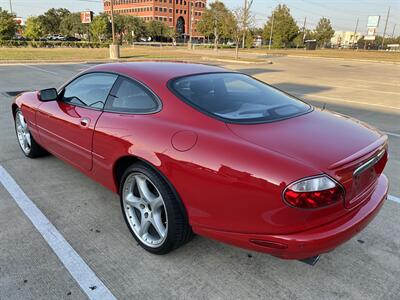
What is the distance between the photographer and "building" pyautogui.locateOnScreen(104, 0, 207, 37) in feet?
379

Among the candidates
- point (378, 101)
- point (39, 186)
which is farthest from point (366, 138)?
point (378, 101)

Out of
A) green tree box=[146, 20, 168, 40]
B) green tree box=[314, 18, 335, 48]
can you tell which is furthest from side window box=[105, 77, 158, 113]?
green tree box=[146, 20, 168, 40]

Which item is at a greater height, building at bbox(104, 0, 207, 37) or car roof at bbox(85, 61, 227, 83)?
building at bbox(104, 0, 207, 37)

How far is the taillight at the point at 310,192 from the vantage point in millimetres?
1863

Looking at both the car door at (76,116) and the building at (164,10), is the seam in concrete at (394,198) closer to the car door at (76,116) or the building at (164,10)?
the car door at (76,116)

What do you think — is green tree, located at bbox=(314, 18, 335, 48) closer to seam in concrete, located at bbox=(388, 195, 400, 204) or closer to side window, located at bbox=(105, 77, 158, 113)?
seam in concrete, located at bbox=(388, 195, 400, 204)

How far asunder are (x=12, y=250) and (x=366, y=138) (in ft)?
9.36

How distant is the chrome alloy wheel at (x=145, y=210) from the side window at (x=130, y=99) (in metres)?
0.54

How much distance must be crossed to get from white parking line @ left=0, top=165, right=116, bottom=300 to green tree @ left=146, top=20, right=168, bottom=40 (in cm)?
9198

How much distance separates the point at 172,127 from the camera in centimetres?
239

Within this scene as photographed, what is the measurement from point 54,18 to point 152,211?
92.1 meters

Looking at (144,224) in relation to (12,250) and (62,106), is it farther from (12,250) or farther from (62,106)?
(62,106)

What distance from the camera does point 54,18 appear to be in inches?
3204

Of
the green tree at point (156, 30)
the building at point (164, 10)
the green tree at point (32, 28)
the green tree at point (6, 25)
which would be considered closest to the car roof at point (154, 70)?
the green tree at point (6, 25)
